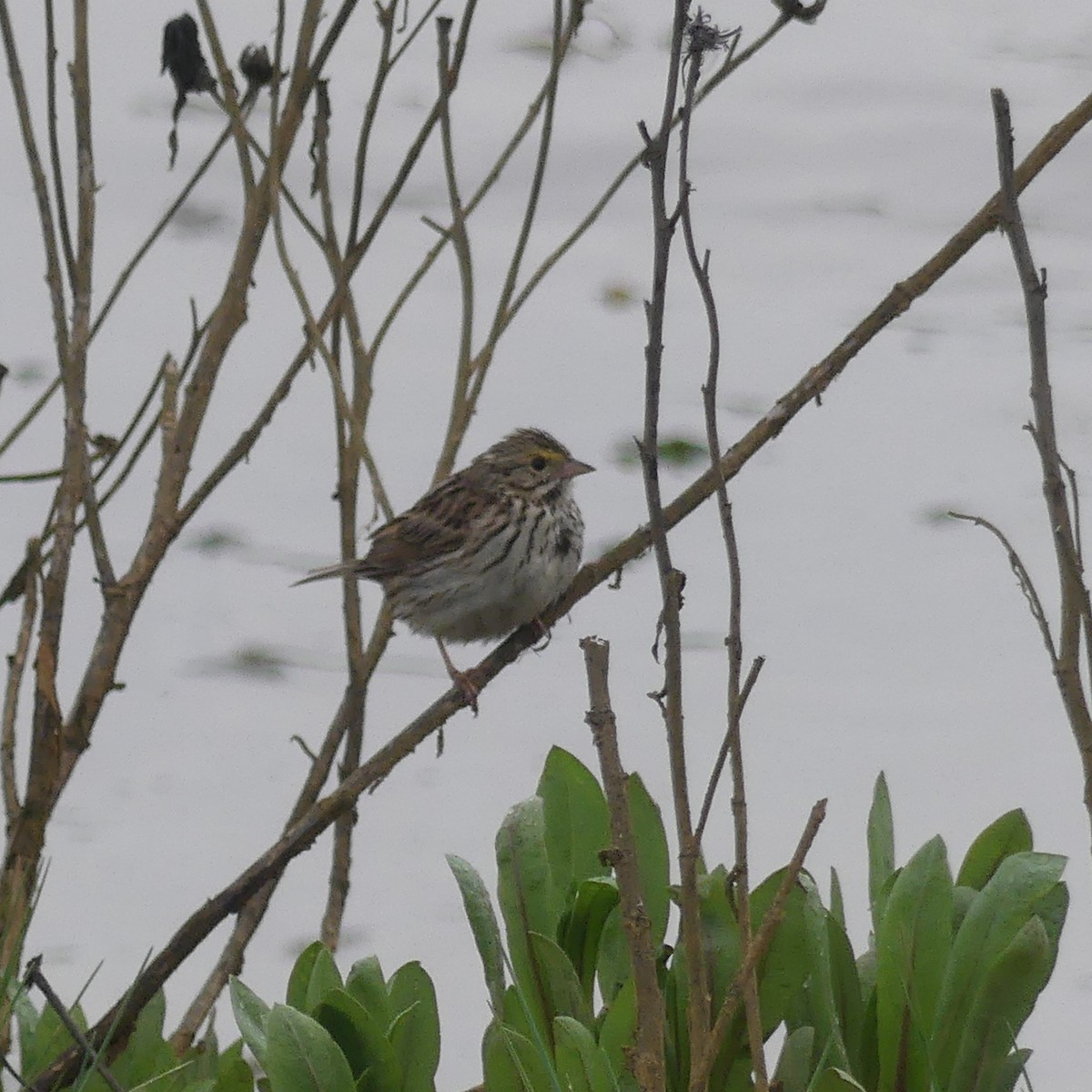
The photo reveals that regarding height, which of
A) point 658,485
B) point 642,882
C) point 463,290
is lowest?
point 642,882

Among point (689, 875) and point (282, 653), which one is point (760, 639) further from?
point (689, 875)

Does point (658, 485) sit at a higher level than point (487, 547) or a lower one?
lower

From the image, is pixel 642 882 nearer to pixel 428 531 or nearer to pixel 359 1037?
pixel 359 1037

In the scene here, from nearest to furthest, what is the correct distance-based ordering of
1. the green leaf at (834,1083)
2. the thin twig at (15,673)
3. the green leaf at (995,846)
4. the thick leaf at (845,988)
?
the green leaf at (834,1083) < the thick leaf at (845,988) < the green leaf at (995,846) < the thin twig at (15,673)

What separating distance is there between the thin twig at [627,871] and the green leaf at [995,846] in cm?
70

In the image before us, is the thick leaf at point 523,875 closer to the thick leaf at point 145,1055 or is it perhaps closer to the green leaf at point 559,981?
the green leaf at point 559,981

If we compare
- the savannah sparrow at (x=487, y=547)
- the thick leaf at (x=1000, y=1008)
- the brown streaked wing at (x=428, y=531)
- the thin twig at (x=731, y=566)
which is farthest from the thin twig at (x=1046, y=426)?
the brown streaked wing at (x=428, y=531)

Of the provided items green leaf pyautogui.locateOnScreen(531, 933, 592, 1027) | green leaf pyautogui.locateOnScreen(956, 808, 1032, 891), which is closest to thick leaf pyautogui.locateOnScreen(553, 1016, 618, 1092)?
green leaf pyautogui.locateOnScreen(531, 933, 592, 1027)

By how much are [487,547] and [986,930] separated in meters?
1.36

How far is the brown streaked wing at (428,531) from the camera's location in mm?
3451

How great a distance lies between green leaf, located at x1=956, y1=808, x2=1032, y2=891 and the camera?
7.97 ft

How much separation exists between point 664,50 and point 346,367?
1747 millimetres

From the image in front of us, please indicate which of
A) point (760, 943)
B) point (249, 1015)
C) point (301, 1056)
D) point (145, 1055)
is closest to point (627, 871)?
point (760, 943)

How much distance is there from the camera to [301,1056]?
2154 mm
